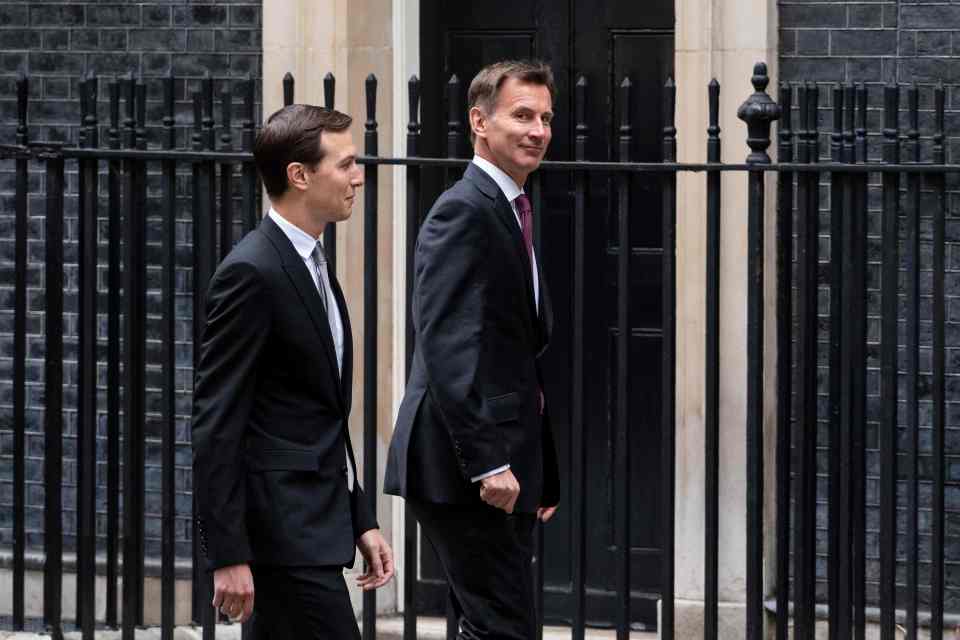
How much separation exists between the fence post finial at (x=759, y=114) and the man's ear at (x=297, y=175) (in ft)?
6.18

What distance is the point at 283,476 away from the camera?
4.41m

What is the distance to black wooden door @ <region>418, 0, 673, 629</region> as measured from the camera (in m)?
7.87

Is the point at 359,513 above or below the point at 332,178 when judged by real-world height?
below

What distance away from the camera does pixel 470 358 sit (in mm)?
4844

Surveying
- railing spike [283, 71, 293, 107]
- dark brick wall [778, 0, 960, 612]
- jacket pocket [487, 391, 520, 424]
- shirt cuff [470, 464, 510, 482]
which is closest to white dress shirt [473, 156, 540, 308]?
jacket pocket [487, 391, 520, 424]

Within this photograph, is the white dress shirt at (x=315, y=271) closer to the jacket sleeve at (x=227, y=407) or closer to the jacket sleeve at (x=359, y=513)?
the jacket sleeve at (x=227, y=407)

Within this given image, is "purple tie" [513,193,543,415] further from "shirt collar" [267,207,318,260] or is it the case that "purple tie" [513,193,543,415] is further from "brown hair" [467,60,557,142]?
"shirt collar" [267,207,318,260]

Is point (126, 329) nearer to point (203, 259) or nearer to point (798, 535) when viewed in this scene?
point (203, 259)

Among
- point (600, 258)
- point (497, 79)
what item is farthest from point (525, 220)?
point (600, 258)

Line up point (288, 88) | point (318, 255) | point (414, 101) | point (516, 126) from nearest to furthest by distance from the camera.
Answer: point (318, 255), point (516, 126), point (414, 101), point (288, 88)

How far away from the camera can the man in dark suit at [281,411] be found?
14.2ft

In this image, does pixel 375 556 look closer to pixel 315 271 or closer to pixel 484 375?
pixel 484 375

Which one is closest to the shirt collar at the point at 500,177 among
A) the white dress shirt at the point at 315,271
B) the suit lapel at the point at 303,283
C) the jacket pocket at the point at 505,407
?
the jacket pocket at the point at 505,407

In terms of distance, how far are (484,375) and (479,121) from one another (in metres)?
0.62
